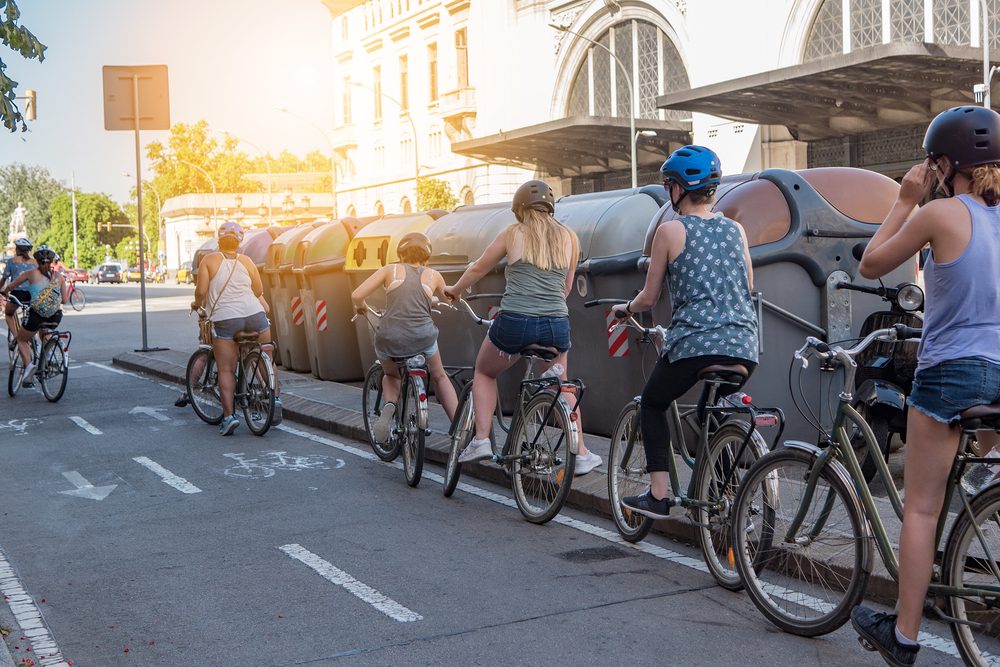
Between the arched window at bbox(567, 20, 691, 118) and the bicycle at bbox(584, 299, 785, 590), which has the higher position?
the arched window at bbox(567, 20, 691, 118)

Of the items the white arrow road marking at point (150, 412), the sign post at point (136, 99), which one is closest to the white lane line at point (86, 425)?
the white arrow road marking at point (150, 412)

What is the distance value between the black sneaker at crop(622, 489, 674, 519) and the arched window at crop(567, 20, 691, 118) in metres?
37.8

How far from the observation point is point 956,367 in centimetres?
365

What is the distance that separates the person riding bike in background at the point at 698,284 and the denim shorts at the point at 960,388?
1384 mm

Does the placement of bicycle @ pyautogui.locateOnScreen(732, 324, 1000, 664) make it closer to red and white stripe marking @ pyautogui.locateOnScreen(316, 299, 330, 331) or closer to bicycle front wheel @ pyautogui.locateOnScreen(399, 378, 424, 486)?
bicycle front wheel @ pyautogui.locateOnScreen(399, 378, 424, 486)

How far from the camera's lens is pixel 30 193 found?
136 m

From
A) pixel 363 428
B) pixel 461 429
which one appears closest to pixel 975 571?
pixel 461 429

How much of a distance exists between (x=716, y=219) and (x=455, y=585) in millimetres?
1878

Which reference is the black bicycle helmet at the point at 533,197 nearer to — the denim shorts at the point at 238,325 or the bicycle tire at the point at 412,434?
the bicycle tire at the point at 412,434

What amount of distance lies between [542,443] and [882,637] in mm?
2772

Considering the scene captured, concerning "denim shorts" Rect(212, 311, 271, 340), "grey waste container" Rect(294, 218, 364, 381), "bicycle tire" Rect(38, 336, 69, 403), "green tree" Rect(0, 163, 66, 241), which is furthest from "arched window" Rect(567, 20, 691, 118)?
"green tree" Rect(0, 163, 66, 241)

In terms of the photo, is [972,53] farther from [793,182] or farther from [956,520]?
[956,520]

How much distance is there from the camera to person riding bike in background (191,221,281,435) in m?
9.88

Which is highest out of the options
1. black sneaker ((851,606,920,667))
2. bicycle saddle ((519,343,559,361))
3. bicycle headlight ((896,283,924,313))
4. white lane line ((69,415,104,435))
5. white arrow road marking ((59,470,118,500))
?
bicycle headlight ((896,283,924,313))
